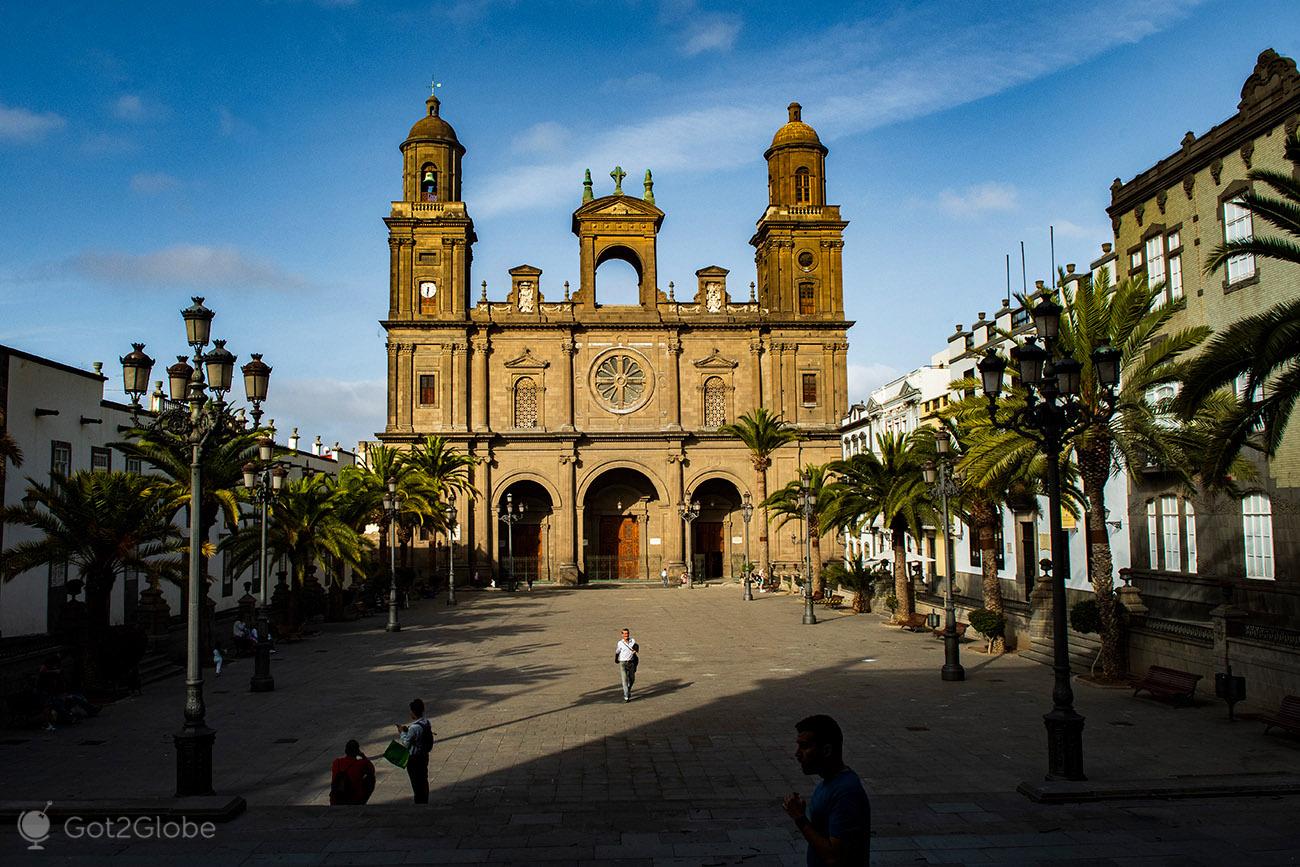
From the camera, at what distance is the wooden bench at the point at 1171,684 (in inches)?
698

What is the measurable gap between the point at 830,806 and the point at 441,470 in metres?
46.1

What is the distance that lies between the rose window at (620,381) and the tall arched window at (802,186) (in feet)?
46.6

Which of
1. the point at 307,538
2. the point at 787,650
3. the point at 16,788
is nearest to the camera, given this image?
the point at 16,788

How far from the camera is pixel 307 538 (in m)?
32.7

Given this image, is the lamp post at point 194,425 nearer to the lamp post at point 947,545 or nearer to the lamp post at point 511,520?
the lamp post at point 947,545

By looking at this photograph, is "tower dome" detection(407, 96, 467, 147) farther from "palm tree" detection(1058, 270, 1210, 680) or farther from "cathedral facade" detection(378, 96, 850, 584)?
"palm tree" detection(1058, 270, 1210, 680)

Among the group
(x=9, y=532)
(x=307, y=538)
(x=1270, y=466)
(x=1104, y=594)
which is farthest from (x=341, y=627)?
(x=1270, y=466)

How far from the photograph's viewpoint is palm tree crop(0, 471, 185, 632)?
20875 millimetres

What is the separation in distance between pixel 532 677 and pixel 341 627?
1562 cm

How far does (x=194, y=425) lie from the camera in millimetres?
13945

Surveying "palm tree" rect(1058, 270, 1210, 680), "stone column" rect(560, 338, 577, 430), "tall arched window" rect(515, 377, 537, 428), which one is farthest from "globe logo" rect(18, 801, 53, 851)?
"tall arched window" rect(515, 377, 537, 428)

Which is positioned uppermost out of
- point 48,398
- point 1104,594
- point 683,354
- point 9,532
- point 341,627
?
point 683,354

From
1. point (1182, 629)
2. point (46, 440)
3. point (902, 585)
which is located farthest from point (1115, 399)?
point (46, 440)

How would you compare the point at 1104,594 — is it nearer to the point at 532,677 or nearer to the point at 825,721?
the point at 532,677
